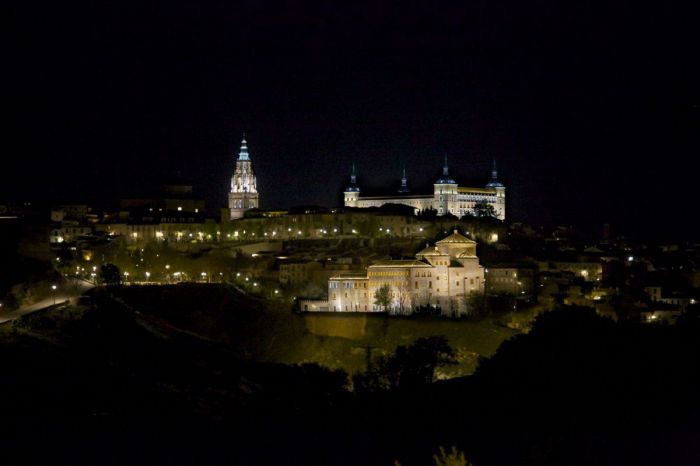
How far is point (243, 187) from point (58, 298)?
102ft

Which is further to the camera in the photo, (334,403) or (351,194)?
(351,194)

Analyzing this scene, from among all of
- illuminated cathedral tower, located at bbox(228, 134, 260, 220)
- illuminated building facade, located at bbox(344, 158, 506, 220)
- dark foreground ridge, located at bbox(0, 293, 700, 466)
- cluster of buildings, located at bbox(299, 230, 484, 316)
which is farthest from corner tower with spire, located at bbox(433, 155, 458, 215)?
dark foreground ridge, located at bbox(0, 293, 700, 466)

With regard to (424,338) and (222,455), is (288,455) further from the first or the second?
(424,338)

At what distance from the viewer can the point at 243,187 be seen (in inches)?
2562

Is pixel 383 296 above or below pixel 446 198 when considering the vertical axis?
below

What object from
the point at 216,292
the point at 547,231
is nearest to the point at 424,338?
the point at 216,292

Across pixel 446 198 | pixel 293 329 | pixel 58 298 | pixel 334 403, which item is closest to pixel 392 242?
pixel 293 329

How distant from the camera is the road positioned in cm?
3099

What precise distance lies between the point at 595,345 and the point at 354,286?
13.6 m

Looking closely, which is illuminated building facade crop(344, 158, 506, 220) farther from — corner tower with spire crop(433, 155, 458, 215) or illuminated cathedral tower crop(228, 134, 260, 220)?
illuminated cathedral tower crop(228, 134, 260, 220)

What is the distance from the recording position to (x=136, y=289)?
124ft

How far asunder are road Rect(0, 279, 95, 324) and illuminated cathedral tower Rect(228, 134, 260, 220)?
2481 centimetres

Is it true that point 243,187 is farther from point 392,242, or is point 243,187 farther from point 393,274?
point 393,274

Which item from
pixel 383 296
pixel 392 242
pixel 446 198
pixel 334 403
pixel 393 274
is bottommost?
pixel 334 403
